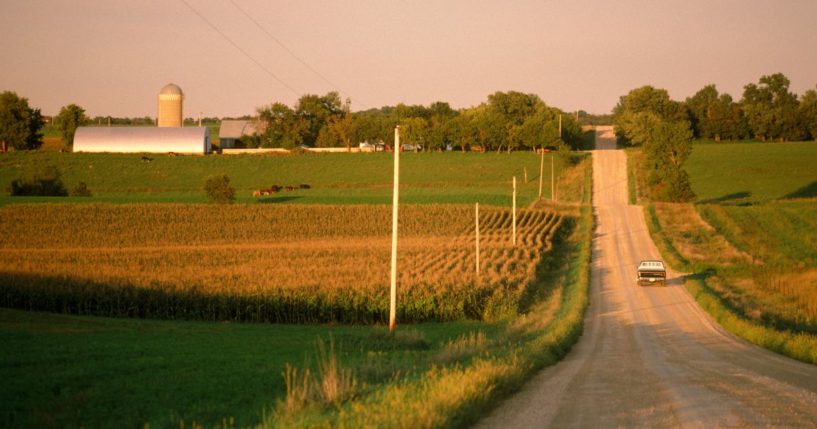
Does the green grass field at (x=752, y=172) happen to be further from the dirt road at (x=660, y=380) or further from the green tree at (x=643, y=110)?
the dirt road at (x=660, y=380)

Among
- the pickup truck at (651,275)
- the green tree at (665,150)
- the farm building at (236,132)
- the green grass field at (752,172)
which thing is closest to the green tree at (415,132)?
the farm building at (236,132)

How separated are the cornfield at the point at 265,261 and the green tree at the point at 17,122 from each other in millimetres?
66395

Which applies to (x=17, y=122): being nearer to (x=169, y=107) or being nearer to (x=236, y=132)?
(x=169, y=107)

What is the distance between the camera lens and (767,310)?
41.1m

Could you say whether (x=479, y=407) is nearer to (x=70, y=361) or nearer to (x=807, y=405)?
(x=807, y=405)

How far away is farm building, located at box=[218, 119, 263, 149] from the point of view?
158 m

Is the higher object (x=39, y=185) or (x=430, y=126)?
(x=430, y=126)

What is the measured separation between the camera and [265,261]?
5112 cm

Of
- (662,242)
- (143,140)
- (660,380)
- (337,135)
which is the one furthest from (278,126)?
(660,380)

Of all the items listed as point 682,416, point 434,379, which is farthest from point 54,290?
point 682,416

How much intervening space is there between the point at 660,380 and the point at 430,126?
430 feet

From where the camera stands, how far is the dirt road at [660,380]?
1334 cm

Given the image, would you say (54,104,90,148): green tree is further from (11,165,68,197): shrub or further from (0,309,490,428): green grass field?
(0,309,490,428): green grass field

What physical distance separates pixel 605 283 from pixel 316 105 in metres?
120
